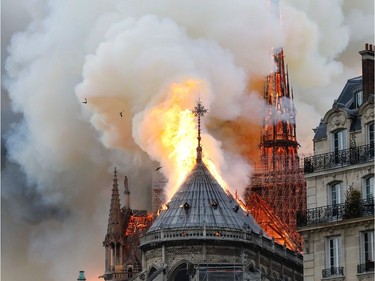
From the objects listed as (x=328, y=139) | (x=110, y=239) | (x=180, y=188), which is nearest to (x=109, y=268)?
(x=110, y=239)

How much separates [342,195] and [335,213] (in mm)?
982

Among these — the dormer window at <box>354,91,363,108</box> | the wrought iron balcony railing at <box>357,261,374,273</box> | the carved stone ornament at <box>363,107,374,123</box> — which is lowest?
the wrought iron balcony railing at <box>357,261,374,273</box>

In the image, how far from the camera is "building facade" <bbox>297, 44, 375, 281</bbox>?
85.8m

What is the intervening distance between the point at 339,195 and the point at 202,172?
5223cm

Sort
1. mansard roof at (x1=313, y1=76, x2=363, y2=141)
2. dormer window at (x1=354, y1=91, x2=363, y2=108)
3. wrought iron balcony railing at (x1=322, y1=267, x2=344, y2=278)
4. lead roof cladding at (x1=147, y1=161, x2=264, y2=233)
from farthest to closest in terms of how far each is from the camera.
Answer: lead roof cladding at (x1=147, y1=161, x2=264, y2=233)
dormer window at (x1=354, y1=91, x2=363, y2=108)
mansard roof at (x1=313, y1=76, x2=363, y2=141)
wrought iron balcony railing at (x1=322, y1=267, x2=344, y2=278)

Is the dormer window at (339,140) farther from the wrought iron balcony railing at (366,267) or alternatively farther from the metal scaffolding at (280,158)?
the metal scaffolding at (280,158)

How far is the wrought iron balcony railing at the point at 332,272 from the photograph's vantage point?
86.1m

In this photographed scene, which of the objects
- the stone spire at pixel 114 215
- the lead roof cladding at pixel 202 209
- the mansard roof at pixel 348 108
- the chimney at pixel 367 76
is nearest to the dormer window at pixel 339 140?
the mansard roof at pixel 348 108

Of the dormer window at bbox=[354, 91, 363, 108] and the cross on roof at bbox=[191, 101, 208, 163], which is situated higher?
the cross on roof at bbox=[191, 101, 208, 163]

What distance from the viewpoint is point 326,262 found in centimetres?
8725

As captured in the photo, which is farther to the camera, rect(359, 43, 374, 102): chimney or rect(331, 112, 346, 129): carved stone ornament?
rect(359, 43, 374, 102): chimney

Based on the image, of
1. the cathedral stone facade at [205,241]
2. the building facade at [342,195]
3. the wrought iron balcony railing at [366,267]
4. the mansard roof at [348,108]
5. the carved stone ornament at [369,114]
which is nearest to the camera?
the wrought iron balcony railing at [366,267]

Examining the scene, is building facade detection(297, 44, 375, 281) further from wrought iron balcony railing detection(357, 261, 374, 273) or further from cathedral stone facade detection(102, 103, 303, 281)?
cathedral stone facade detection(102, 103, 303, 281)

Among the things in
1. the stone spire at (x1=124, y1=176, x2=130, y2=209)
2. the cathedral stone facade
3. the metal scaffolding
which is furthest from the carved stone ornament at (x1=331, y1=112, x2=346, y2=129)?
the stone spire at (x1=124, y1=176, x2=130, y2=209)
